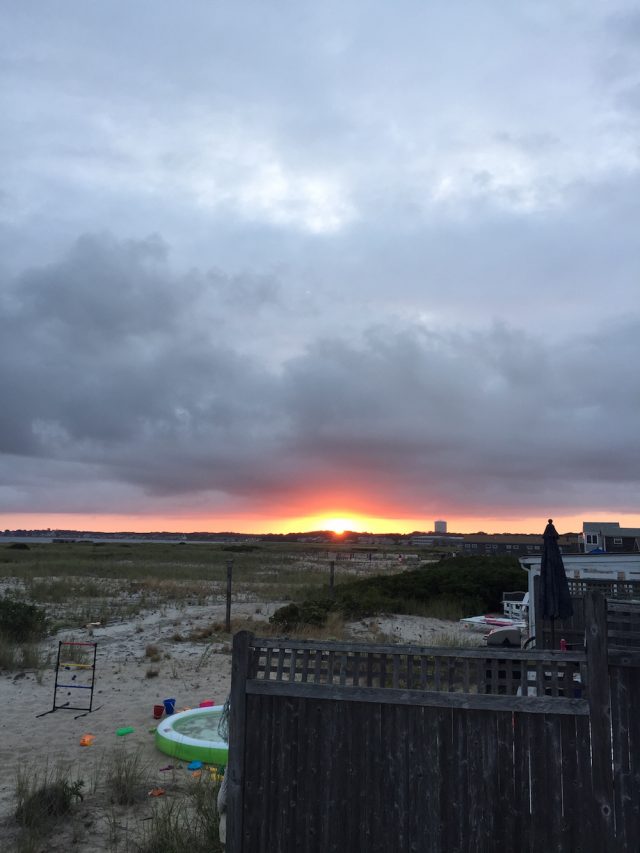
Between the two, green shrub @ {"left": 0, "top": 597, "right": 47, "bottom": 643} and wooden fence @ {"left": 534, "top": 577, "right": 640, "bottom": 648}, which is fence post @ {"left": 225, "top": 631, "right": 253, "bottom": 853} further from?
green shrub @ {"left": 0, "top": 597, "right": 47, "bottom": 643}

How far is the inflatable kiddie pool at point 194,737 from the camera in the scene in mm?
8695

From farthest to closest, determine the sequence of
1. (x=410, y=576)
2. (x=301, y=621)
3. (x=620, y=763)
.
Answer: (x=410, y=576) < (x=301, y=621) < (x=620, y=763)

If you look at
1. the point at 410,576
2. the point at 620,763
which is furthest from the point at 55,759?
the point at 410,576

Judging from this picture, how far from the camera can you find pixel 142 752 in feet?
29.6

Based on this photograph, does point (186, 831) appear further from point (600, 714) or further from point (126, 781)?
point (600, 714)

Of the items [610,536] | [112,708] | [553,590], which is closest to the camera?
[553,590]

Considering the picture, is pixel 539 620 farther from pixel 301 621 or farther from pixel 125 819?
pixel 301 621

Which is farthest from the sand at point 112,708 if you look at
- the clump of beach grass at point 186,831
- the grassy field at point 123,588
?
the grassy field at point 123,588

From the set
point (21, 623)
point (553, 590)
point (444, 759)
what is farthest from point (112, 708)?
point (444, 759)

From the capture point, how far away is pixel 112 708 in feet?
37.3

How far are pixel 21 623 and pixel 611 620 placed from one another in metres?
14.9

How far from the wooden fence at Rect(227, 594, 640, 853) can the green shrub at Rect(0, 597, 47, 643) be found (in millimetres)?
13995

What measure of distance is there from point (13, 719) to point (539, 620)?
8.39 meters

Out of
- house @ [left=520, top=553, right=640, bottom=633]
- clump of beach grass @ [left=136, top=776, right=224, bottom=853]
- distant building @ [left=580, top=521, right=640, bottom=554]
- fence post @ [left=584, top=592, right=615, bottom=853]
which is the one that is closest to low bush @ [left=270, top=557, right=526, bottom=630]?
house @ [left=520, top=553, right=640, bottom=633]
